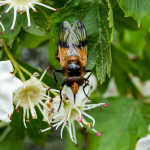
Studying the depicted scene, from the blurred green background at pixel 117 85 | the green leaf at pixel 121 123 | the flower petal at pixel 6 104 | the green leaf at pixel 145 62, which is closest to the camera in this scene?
the flower petal at pixel 6 104

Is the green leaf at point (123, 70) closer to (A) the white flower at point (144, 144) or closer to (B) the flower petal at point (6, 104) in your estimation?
(A) the white flower at point (144, 144)

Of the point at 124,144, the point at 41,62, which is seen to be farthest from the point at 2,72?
the point at 41,62

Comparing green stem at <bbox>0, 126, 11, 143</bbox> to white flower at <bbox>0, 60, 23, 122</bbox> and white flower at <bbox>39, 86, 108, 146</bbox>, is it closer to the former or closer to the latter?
white flower at <bbox>39, 86, 108, 146</bbox>

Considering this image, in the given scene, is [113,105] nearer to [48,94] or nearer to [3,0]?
[48,94]

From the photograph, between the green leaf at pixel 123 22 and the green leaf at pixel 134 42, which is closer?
the green leaf at pixel 123 22

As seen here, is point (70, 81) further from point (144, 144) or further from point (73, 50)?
point (144, 144)

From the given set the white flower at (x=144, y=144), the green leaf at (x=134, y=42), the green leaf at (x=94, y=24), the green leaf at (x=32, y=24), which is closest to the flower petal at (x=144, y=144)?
the white flower at (x=144, y=144)
